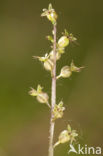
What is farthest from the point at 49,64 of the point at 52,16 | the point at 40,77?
the point at 40,77

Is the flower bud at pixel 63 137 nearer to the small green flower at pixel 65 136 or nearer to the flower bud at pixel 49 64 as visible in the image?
the small green flower at pixel 65 136

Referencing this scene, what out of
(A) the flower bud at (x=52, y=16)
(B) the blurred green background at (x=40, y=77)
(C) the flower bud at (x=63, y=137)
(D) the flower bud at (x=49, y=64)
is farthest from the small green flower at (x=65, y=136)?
(B) the blurred green background at (x=40, y=77)

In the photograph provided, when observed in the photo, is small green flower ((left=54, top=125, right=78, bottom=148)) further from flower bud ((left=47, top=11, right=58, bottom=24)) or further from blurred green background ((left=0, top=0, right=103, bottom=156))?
blurred green background ((left=0, top=0, right=103, bottom=156))

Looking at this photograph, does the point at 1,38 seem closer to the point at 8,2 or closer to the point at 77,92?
the point at 8,2

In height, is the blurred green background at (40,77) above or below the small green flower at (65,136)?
above

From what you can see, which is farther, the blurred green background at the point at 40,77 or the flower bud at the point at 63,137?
the blurred green background at the point at 40,77

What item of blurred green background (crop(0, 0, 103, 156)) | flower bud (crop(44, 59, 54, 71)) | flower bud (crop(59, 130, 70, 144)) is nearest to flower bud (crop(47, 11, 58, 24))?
flower bud (crop(44, 59, 54, 71))

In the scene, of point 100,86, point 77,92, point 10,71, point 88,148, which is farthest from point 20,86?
point 88,148

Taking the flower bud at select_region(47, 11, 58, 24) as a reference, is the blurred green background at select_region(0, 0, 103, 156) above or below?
above
